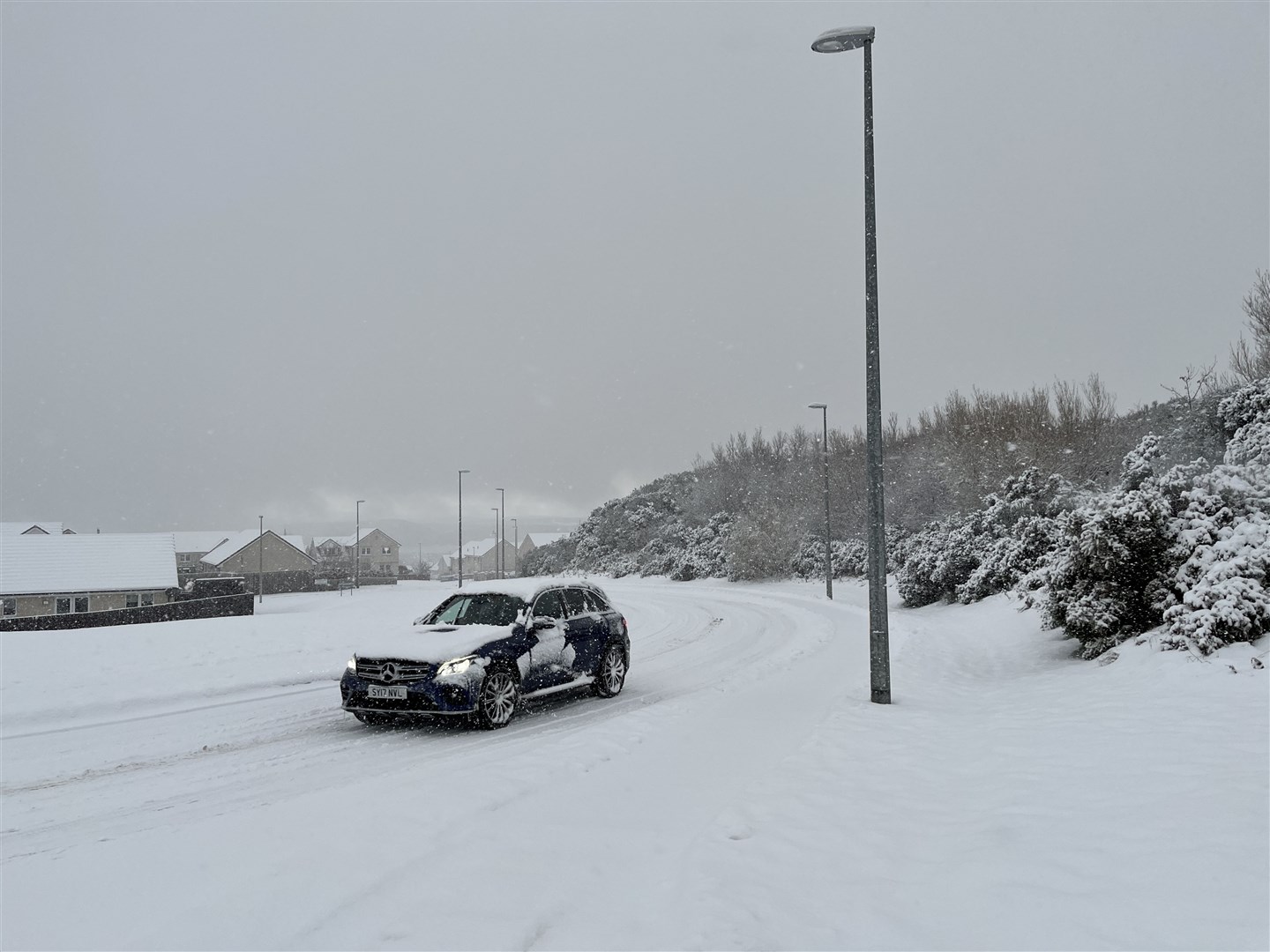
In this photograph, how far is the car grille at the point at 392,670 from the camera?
8.68 metres

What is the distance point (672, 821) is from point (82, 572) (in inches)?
2027

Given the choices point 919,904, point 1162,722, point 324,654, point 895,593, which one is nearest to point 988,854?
point 919,904

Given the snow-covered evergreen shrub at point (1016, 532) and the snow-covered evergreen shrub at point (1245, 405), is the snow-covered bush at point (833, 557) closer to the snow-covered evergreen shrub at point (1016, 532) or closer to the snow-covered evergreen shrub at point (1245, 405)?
the snow-covered evergreen shrub at point (1016, 532)

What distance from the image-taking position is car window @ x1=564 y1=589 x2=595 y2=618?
1096 cm

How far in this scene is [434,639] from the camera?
915cm

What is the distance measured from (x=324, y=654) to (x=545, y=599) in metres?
7.05

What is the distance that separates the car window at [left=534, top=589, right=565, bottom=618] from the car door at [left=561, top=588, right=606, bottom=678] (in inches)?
5.2

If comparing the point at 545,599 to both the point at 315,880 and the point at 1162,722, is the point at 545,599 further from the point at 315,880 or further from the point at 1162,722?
the point at 1162,722

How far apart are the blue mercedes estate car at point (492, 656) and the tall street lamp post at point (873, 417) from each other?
3.69 m

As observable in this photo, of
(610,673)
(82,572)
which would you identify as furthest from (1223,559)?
(82,572)

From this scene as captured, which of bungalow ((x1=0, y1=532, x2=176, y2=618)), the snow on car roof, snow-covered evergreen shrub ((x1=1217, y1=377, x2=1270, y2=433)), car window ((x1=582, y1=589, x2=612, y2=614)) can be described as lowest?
bungalow ((x1=0, y1=532, x2=176, y2=618))

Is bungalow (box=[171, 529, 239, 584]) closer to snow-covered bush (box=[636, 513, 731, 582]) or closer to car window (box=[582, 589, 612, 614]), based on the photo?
snow-covered bush (box=[636, 513, 731, 582])

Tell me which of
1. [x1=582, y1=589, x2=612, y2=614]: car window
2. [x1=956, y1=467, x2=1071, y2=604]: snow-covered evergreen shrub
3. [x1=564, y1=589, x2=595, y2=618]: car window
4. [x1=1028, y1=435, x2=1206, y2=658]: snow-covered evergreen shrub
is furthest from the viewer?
[x1=956, y1=467, x2=1071, y2=604]: snow-covered evergreen shrub

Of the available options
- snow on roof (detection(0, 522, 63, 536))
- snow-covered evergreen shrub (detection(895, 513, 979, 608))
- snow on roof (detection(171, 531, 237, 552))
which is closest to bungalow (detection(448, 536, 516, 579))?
snow on roof (detection(171, 531, 237, 552))
